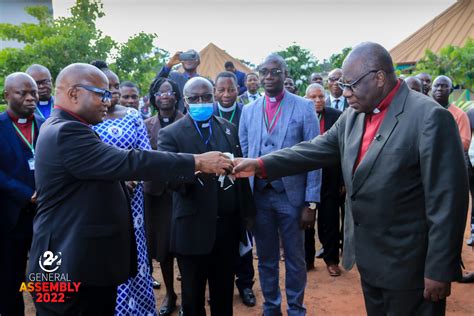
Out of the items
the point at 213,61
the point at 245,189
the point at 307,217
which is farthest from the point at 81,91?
the point at 213,61

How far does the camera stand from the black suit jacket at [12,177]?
4.41 metres

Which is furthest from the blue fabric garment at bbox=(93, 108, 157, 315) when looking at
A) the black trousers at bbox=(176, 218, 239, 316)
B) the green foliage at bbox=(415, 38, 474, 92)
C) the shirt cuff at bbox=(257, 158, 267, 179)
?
the green foliage at bbox=(415, 38, 474, 92)

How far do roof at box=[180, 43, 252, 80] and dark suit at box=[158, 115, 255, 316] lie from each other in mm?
17057

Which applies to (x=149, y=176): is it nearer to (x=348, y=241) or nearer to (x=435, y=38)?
(x=348, y=241)

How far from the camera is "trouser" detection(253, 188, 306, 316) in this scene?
4.59 meters

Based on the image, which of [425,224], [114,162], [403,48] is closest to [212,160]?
[114,162]

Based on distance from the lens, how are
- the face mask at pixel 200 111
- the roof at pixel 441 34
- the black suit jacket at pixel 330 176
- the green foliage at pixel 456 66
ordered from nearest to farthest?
the face mask at pixel 200 111, the black suit jacket at pixel 330 176, the green foliage at pixel 456 66, the roof at pixel 441 34

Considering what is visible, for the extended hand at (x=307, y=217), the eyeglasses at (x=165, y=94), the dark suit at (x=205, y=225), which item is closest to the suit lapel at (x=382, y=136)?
the dark suit at (x=205, y=225)

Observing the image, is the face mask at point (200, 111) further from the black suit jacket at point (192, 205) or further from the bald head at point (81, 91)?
the bald head at point (81, 91)

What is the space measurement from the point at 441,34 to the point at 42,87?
21.0 m

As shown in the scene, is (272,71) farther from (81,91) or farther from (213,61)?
(213,61)

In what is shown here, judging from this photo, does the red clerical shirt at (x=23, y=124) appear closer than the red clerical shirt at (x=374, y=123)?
No

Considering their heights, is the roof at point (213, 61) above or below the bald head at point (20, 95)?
above

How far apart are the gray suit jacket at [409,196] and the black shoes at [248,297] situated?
2.51m
